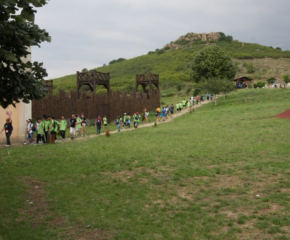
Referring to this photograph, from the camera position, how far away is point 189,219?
6.66 metres

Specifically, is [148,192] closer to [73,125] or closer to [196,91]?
[73,125]

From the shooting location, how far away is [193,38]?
128 m

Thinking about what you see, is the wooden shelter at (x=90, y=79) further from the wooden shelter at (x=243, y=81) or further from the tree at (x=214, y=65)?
the wooden shelter at (x=243, y=81)

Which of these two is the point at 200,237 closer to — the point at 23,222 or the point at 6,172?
the point at 23,222

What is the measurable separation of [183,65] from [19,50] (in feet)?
267

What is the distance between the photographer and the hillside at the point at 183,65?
241 feet

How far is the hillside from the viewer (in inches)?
2896

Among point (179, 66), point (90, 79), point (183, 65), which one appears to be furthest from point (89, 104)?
point (183, 65)

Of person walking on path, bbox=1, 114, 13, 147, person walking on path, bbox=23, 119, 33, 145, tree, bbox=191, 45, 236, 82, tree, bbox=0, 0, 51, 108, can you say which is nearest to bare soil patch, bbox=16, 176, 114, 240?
tree, bbox=0, 0, 51, 108

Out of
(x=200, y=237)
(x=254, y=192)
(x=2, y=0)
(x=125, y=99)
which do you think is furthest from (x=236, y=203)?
(x=125, y=99)

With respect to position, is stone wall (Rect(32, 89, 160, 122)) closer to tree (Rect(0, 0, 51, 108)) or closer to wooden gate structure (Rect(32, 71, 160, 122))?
wooden gate structure (Rect(32, 71, 160, 122))

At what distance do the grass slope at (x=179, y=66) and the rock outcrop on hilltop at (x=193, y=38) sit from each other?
9.74 meters

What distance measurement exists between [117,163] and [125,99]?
Answer: 19796 millimetres

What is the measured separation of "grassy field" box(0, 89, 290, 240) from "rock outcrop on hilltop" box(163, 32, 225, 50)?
10738 cm
